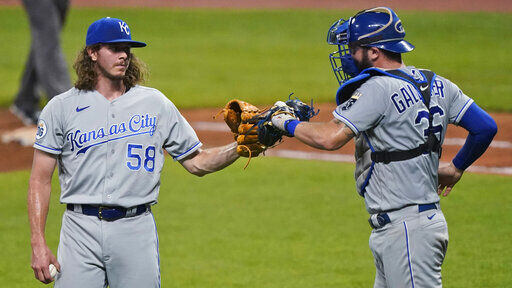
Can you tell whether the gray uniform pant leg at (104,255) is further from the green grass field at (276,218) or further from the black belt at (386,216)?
the green grass field at (276,218)

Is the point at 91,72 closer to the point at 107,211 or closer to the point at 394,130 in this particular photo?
the point at 107,211

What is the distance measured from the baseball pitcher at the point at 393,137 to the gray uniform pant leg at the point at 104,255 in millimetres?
911

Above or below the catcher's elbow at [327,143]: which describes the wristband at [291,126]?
above

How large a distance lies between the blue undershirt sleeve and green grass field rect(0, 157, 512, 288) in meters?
1.84

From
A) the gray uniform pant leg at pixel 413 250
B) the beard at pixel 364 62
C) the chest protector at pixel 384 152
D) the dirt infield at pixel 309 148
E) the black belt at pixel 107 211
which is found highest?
the beard at pixel 364 62

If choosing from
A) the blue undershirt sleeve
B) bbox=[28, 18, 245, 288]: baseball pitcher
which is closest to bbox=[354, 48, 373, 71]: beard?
the blue undershirt sleeve

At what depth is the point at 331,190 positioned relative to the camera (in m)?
8.92

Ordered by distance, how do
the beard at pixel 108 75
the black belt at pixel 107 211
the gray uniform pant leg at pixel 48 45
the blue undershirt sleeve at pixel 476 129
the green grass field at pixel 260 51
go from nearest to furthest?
the black belt at pixel 107 211
the beard at pixel 108 75
the blue undershirt sleeve at pixel 476 129
the gray uniform pant leg at pixel 48 45
the green grass field at pixel 260 51

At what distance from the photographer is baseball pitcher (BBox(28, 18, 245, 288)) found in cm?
423

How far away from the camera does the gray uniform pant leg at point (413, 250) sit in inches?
164

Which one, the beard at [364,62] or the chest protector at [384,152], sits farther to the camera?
the beard at [364,62]

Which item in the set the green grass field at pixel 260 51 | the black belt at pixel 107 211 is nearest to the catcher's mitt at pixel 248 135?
the black belt at pixel 107 211

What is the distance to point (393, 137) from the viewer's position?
13.9ft

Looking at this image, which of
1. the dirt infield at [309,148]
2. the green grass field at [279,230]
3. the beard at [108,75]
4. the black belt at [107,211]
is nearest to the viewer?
the black belt at [107,211]
